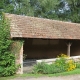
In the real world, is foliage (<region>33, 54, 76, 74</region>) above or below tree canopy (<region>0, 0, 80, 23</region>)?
below

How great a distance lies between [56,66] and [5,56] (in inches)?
159

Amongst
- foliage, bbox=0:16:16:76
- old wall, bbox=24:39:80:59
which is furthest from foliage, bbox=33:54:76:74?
old wall, bbox=24:39:80:59

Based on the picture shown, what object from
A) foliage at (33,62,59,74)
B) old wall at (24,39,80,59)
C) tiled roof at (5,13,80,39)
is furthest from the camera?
old wall at (24,39,80,59)

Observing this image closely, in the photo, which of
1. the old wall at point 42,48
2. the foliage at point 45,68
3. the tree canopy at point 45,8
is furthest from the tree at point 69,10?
the foliage at point 45,68

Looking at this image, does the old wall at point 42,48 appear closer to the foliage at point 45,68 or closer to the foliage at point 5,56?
the foliage at point 45,68

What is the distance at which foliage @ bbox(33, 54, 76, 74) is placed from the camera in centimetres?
1488

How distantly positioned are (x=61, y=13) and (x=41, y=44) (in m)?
21.5

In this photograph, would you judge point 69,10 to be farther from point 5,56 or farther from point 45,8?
point 5,56

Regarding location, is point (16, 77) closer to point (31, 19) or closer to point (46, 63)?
point (46, 63)

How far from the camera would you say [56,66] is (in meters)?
15.6

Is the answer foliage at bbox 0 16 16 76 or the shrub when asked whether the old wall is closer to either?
the shrub

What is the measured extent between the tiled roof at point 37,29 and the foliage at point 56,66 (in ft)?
7.08

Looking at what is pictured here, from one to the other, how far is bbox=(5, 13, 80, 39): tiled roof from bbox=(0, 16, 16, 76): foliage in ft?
1.76

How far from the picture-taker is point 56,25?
20.3m
